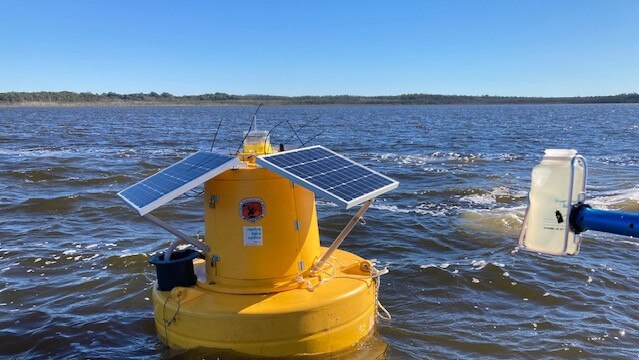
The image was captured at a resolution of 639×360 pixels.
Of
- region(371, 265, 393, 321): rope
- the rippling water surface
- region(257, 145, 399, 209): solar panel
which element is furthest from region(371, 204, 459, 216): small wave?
region(257, 145, 399, 209): solar panel

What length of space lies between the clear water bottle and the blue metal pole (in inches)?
2.0

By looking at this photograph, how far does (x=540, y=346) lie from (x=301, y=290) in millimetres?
3040

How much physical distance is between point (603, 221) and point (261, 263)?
4042mm

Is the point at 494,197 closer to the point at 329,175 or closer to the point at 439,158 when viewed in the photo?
the point at 439,158

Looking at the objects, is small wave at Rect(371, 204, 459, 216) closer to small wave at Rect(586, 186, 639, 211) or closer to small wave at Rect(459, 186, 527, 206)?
small wave at Rect(459, 186, 527, 206)

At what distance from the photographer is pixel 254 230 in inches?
235

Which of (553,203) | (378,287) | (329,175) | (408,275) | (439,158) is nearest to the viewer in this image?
(553,203)

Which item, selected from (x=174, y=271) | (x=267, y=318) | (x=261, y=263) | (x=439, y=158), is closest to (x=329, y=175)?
(x=261, y=263)

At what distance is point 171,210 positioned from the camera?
1486 centimetres

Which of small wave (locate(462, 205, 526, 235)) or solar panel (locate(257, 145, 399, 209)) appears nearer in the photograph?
solar panel (locate(257, 145, 399, 209))

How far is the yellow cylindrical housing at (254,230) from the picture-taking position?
5.96m

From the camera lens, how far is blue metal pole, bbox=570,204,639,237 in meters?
2.38

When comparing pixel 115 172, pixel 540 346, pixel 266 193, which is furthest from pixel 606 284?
pixel 115 172

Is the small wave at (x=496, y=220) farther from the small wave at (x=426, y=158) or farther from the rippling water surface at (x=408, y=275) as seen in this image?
the small wave at (x=426, y=158)
